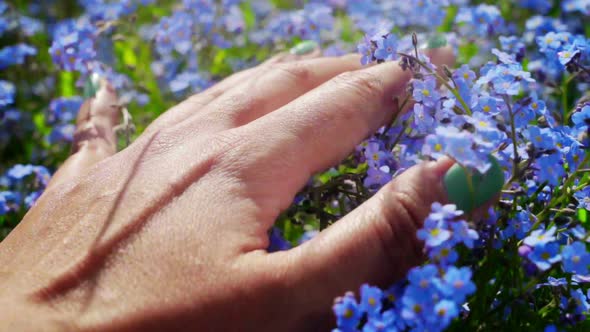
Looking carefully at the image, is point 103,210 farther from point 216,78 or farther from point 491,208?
point 216,78

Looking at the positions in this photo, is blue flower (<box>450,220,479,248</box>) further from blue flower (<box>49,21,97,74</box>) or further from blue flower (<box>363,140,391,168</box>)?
blue flower (<box>49,21,97,74</box>)

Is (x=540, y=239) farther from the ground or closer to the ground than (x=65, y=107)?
farther from the ground

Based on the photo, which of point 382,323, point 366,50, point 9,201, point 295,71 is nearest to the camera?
point 382,323

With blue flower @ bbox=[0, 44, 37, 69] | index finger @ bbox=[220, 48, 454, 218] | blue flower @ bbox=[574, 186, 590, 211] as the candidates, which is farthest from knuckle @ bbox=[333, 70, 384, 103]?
blue flower @ bbox=[0, 44, 37, 69]

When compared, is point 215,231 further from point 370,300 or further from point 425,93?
point 425,93

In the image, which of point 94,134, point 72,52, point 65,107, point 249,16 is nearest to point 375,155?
point 94,134

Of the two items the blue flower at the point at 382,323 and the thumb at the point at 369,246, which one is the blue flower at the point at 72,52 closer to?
the thumb at the point at 369,246
